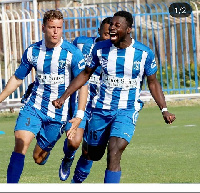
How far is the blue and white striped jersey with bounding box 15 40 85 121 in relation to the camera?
31.6 feet

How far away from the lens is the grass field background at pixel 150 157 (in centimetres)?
1073

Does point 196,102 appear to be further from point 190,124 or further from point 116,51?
point 116,51

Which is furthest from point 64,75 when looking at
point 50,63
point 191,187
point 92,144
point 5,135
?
point 5,135

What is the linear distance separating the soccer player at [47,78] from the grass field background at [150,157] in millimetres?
1038

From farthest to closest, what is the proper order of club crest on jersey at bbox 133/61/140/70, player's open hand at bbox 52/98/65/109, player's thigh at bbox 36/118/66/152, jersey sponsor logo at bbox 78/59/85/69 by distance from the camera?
player's thigh at bbox 36/118/66/152 < jersey sponsor logo at bbox 78/59/85/69 < club crest on jersey at bbox 133/61/140/70 < player's open hand at bbox 52/98/65/109

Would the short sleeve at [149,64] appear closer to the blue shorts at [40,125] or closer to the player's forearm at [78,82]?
the player's forearm at [78,82]

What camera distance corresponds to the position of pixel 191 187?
5074mm

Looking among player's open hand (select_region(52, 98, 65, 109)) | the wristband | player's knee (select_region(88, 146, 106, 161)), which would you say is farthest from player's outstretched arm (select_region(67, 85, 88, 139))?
player's knee (select_region(88, 146, 106, 161))

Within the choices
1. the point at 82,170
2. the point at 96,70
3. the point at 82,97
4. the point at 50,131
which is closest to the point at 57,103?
the point at 82,97

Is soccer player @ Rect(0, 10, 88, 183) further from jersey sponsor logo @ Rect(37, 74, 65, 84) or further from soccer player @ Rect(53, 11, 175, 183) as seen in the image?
soccer player @ Rect(53, 11, 175, 183)

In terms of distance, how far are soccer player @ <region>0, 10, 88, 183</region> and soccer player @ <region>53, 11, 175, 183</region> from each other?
339 mm

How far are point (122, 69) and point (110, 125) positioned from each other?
621 millimetres

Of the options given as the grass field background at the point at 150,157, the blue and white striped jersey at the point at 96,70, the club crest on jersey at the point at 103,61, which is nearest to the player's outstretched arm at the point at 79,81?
the club crest on jersey at the point at 103,61

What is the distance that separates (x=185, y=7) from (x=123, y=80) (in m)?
13.6
